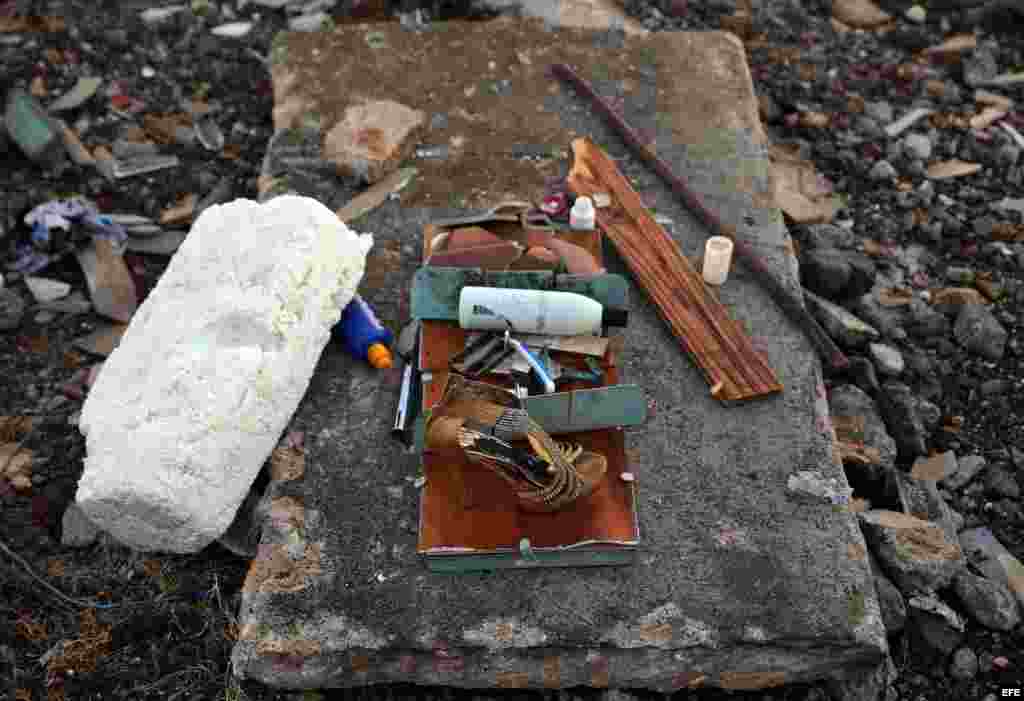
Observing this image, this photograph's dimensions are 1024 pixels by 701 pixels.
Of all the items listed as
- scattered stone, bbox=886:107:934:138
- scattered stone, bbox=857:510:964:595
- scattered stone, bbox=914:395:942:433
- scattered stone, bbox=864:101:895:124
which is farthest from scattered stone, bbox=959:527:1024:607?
scattered stone, bbox=864:101:895:124

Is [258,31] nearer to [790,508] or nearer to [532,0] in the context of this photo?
[532,0]

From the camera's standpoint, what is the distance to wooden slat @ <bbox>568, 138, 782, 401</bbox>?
3.62m

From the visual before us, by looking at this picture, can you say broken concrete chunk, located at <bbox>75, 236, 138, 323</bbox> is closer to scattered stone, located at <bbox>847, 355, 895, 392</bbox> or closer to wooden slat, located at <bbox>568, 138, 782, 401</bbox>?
wooden slat, located at <bbox>568, 138, 782, 401</bbox>

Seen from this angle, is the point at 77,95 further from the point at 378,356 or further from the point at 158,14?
the point at 378,356

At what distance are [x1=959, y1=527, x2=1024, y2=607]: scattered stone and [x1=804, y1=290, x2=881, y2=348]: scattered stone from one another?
0.92 metres

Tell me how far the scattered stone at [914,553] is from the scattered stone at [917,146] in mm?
2551

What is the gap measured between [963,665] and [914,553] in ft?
1.24

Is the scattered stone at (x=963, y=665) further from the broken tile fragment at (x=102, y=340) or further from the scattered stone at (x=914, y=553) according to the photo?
the broken tile fragment at (x=102, y=340)

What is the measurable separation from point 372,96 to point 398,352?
71.5 inches

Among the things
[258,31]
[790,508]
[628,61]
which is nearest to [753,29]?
[628,61]

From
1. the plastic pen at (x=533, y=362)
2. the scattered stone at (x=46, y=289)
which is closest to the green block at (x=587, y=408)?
the plastic pen at (x=533, y=362)

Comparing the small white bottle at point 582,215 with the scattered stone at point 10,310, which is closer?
the small white bottle at point 582,215

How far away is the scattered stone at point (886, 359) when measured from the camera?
13.5 feet

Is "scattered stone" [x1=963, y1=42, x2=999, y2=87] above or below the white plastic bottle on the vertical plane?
below
